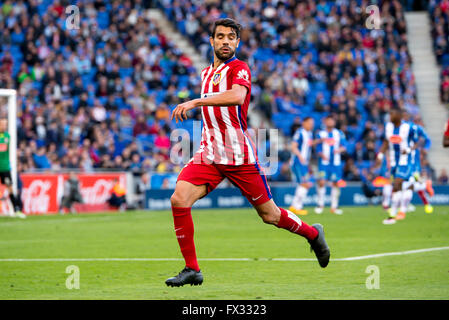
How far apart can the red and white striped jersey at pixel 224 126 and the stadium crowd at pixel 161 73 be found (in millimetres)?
15726

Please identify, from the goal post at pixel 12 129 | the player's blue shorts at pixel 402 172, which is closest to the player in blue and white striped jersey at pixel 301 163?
the player's blue shorts at pixel 402 172

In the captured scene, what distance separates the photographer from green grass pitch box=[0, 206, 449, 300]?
25.2ft

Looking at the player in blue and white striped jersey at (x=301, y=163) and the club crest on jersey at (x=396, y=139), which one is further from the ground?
the club crest on jersey at (x=396, y=139)

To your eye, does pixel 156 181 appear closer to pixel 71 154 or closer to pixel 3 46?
pixel 71 154

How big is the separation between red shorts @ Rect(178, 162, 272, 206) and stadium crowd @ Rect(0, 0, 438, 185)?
618 inches

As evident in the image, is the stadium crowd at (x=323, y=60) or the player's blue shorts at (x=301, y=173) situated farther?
the stadium crowd at (x=323, y=60)

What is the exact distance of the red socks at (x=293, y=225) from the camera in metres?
8.41

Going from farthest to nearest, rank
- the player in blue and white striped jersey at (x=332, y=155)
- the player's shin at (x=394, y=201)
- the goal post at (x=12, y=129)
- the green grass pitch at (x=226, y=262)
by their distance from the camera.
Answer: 1. the player in blue and white striped jersey at (x=332, y=155)
2. the goal post at (x=12, y=129)
3. the player's shin at (x=394, y=201)
4. the green grass pitch at (x=226, y=262)

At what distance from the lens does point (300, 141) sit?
72.4 feet

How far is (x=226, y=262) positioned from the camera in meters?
10.3

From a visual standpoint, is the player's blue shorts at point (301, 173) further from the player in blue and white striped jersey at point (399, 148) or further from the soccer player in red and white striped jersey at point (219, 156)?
the soccer player in red and white striped jersey at point (219, 156)

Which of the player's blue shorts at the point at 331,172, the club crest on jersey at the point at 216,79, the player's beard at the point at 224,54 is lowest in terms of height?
the player's blue shorts at the point at 331,172

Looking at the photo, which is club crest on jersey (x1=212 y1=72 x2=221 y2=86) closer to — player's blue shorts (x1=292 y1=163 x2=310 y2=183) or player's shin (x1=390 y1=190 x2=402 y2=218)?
player's shin (x1=390 y1=190 x2=402 y2=218)

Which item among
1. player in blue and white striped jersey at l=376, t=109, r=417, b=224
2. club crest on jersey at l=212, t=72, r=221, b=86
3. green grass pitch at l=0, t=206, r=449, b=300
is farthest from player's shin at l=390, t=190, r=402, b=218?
club crest on jersey at l=212, t=72, r=221, b=86
